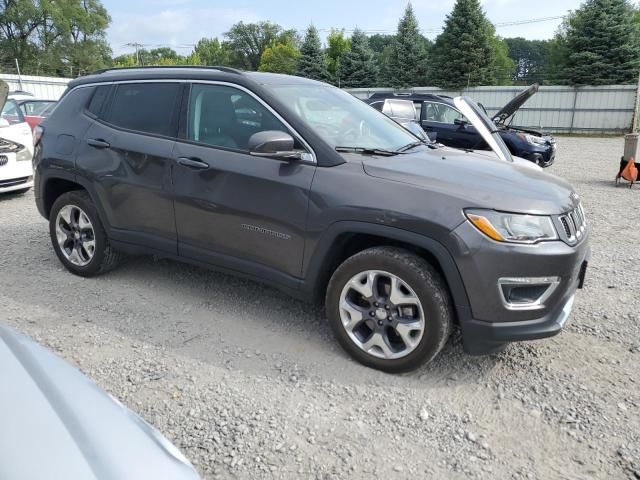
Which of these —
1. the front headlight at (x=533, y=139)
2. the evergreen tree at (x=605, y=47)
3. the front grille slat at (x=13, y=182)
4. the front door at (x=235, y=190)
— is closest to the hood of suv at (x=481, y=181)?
the front door at (x=235, y=190)

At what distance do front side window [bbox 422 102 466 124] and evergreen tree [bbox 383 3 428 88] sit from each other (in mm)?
24143

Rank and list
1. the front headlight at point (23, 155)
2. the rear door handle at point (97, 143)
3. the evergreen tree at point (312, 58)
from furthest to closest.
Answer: the evergreen tree at point (312, 58), the front headlight at point (23, 155), the rear door handle at point (97, 143)

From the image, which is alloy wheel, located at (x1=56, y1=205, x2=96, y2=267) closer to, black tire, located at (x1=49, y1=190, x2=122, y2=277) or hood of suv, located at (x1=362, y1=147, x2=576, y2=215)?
black tire, located at (x1=49, y1=190, x2=122, y2=277)

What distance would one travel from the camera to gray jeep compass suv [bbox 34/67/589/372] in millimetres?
2865

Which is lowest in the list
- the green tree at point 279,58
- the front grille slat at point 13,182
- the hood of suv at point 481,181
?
the front grille slat at point 13,182

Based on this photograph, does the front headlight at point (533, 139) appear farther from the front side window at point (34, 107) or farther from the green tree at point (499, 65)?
the green tree at point (499, 65)

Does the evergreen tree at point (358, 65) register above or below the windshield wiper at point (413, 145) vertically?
above

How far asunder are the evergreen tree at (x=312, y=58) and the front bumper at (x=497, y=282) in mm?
39608

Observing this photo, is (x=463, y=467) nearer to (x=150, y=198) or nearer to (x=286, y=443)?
(x=286, y=443)

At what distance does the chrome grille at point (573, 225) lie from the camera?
2986 millimetres

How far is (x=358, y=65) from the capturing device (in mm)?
38188

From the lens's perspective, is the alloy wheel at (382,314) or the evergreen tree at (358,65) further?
the evergreen tree at (358,65)

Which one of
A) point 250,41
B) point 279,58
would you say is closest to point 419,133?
point 279,58

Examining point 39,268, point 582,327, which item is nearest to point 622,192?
point 582,327
